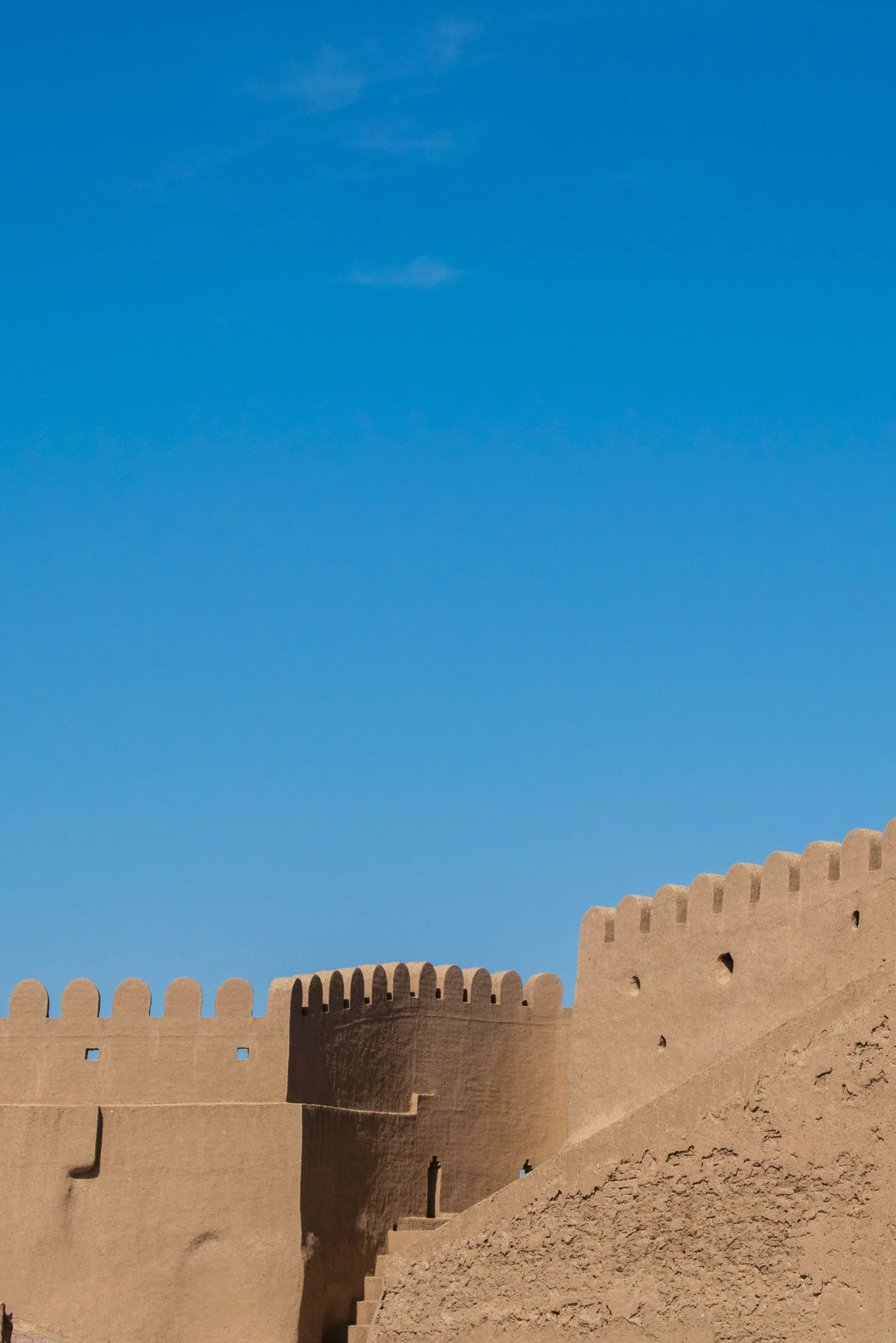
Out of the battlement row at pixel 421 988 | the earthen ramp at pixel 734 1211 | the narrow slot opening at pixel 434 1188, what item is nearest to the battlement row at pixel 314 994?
the battlement row at pixel 421 988

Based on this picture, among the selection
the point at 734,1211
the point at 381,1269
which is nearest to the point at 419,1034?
Result: the point at 381,1269

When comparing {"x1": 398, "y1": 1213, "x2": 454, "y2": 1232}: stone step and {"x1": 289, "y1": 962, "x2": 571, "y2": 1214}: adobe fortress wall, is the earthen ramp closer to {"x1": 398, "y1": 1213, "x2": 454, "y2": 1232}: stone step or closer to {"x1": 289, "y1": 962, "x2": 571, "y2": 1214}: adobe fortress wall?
{"x1": 398, "y1": 1213, "x2": 454, "y2": 1232}: stone step

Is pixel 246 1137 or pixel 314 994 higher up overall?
pixel 314 994

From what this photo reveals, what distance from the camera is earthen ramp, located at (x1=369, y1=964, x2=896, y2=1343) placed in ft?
48.6

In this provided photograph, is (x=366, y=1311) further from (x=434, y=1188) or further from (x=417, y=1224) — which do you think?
(x=434, y=1188)

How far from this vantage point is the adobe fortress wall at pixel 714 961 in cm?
1811

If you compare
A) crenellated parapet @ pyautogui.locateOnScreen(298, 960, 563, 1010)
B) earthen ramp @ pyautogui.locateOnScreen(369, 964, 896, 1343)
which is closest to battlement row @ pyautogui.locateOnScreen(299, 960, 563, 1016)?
crenellated parapet @ pyautogui.locateOnScreen(298, 960, 563, 1010)

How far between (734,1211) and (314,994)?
593cm

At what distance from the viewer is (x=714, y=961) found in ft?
63.6

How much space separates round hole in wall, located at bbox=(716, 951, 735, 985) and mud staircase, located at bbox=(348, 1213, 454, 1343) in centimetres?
365

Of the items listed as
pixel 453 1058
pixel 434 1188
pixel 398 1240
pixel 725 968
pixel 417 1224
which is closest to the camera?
pixel 725 968

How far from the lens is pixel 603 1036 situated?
66.7ft

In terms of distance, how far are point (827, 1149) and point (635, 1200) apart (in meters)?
1.72

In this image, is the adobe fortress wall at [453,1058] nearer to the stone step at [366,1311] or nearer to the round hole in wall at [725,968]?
the stone step at [366,1311]
